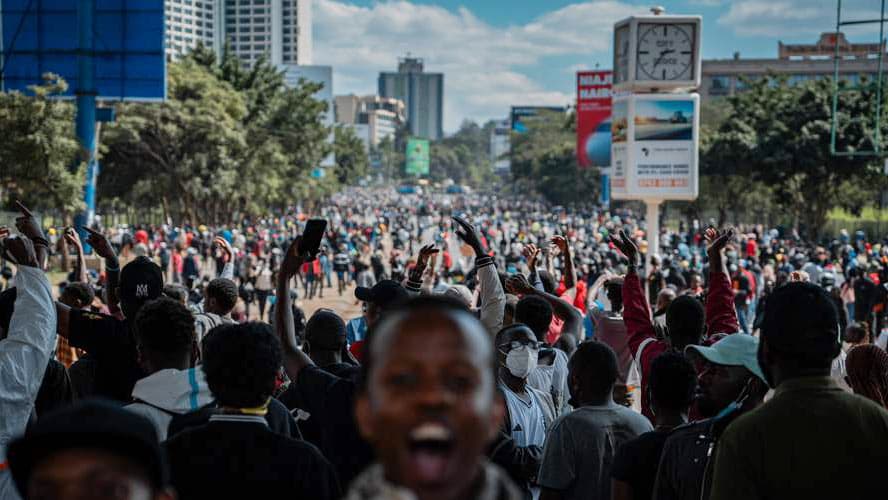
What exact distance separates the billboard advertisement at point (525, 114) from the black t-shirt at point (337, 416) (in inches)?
4661

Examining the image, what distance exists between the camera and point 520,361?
14.2ft

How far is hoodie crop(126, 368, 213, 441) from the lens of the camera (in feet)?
10.7

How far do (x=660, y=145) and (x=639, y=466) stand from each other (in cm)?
2218

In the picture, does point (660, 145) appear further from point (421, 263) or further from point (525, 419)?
point (525, 419)

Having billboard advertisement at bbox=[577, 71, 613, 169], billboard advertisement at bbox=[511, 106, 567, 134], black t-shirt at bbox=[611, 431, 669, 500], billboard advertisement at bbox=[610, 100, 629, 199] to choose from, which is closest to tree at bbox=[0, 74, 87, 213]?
billboard advertisement at bbox=[610, 100, 629, 199]

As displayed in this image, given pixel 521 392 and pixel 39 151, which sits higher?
pixel 39 151

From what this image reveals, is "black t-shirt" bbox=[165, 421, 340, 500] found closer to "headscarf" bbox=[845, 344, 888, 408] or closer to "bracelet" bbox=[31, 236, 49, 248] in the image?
"bracelet" bbox=[31, 236, 49, 248]

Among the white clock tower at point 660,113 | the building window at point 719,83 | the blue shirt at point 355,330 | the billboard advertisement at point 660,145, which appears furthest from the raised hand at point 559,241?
the building window at point 719,83

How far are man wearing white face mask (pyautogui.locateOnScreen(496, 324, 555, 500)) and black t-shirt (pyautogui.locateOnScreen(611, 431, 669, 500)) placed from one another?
0.69 metres

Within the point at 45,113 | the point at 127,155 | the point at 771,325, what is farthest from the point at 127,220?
the point at 771,325

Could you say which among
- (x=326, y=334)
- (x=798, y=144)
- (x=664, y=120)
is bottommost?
(x=326, y=334)

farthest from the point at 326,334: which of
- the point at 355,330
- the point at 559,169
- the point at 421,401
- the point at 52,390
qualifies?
the point at 559,169

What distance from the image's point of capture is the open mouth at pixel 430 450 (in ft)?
5.08

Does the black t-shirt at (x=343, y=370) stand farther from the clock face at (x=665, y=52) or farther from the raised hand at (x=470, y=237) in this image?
the clock face at (x=665, y=52)
